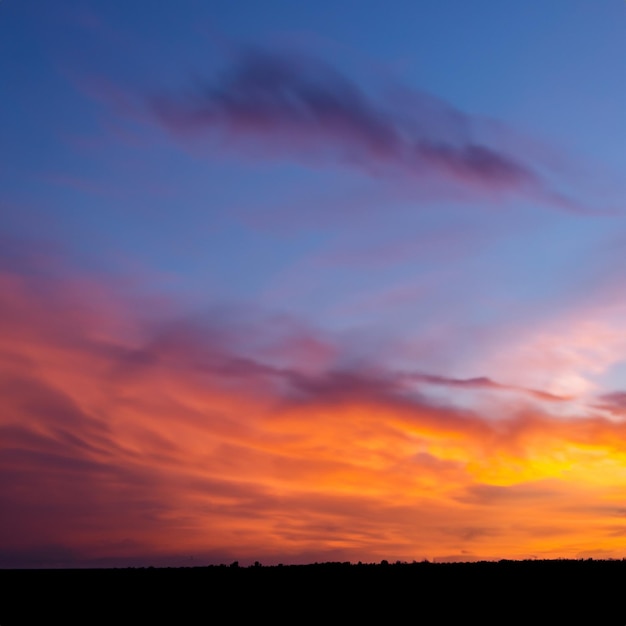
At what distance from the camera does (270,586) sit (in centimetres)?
4862

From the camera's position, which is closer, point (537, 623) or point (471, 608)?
point (537, 623)

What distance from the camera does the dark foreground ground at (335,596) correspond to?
128ft

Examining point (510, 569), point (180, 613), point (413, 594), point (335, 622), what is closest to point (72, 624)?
point (180, 613)

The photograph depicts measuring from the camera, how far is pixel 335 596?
4438 centimetres

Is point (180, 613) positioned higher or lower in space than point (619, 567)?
lower

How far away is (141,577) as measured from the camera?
187ft

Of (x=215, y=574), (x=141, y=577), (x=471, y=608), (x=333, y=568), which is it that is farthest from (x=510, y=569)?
(x=141, y=577)

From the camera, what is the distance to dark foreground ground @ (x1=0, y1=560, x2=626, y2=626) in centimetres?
3888

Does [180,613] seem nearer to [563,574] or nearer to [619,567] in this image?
[563,574]

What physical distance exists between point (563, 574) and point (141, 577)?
28257mm

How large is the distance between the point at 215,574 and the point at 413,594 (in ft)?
57.9

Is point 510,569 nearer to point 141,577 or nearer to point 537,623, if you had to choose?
point 537,623

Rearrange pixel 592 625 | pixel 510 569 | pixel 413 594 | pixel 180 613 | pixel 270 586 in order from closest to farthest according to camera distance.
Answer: pixel 592 625
pixel 180 613
pixel 413 594
pixel 270 586
pixel 510 569

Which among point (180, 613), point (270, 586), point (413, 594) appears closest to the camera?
point (180, 613)
